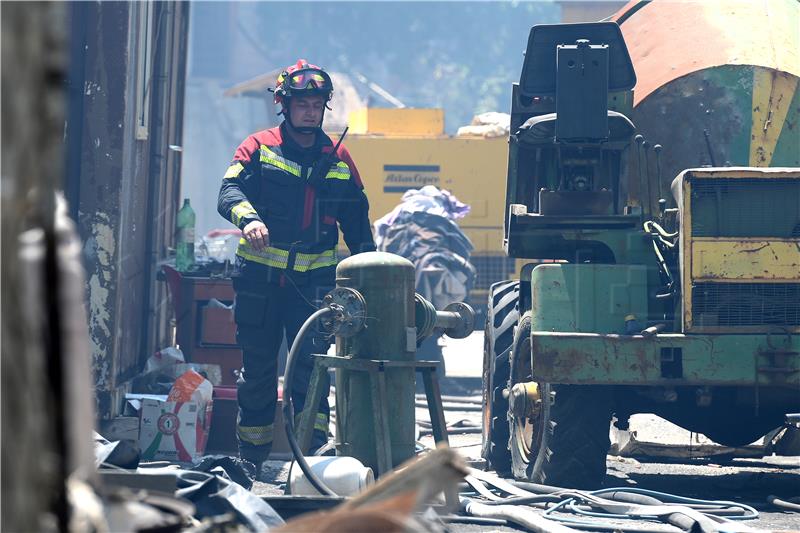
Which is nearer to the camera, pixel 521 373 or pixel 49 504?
pixel 49 504

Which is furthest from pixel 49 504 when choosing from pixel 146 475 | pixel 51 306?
pixel 146 475

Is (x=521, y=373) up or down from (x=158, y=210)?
down

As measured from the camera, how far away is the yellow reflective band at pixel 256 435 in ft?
23.9

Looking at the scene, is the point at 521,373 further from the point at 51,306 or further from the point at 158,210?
the point at 51,306

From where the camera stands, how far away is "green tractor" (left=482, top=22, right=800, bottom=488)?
6.42m

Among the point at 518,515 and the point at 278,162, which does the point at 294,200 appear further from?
the point at 518,515

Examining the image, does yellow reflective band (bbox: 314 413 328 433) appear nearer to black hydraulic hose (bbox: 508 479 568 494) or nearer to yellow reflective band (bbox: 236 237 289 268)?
yellow reflective band (bbox: 236 237 289 268)

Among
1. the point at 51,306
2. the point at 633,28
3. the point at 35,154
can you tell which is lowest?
the point at 51,306

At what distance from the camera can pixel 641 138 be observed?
7.41 metres

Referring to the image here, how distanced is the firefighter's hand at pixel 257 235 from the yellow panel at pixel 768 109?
2.55 metres

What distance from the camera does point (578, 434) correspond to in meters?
6.74

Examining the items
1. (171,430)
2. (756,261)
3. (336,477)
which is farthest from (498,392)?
(336,477)

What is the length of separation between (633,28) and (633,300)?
2333 millimetres

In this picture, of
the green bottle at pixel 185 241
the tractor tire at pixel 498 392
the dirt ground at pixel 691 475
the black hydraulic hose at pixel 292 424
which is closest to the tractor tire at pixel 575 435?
the dirt ground at pixel 691 475
